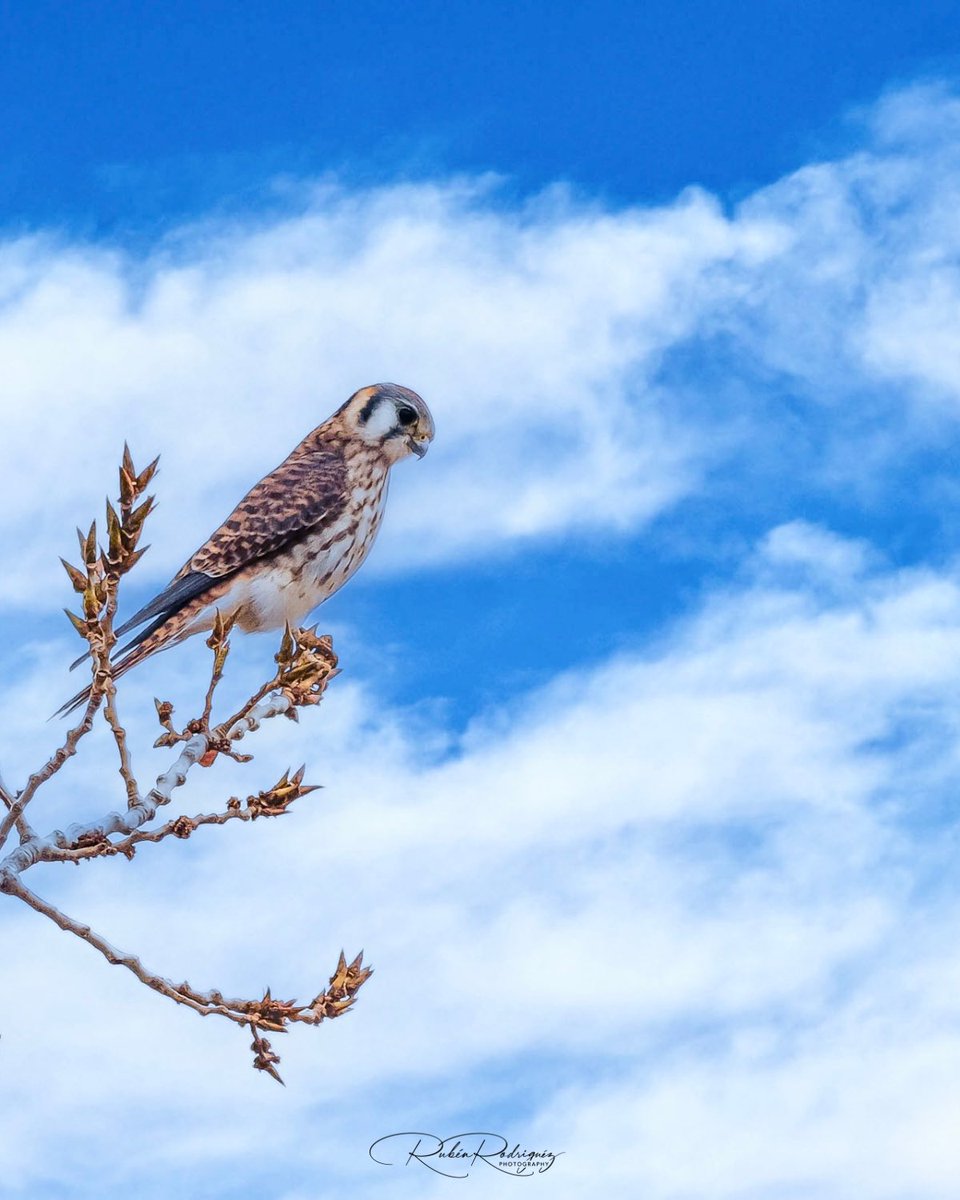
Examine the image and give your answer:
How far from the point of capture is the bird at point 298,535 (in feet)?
24.4

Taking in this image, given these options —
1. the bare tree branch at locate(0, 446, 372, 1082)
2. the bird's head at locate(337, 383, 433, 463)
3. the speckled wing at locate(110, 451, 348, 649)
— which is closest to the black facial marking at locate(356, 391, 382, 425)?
the bird's head at locate(337, 383, 433, 463)

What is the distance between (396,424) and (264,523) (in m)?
1.09

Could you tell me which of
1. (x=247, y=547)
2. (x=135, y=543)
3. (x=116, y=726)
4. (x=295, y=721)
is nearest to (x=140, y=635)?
(x=247, y=547)

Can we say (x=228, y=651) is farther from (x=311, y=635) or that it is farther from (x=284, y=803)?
(x=311, y=635)

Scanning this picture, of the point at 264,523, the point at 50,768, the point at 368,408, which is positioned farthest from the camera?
the point at 368,408

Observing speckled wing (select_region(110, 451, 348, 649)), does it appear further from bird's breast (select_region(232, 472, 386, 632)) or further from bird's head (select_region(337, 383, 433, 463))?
bird's head (select_region(337, 383, 433, 463))

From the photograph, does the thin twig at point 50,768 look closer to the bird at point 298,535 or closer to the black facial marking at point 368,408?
the bird at point 298,535

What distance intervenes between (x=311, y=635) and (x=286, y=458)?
2.59 m

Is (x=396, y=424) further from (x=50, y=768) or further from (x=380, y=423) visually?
(x=50, y=768)

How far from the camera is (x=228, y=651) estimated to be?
16.1ft

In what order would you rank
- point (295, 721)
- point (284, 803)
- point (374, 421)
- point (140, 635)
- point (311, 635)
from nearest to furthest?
point (284, 803) < point (295, 721) < point (311, 635) < point (140, 635) < point (374, 421)

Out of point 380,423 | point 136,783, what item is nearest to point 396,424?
point 380,423

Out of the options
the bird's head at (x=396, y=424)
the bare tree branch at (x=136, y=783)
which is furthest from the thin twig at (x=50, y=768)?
the bird's head at (x=396, y=424)

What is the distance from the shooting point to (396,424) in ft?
27.0
